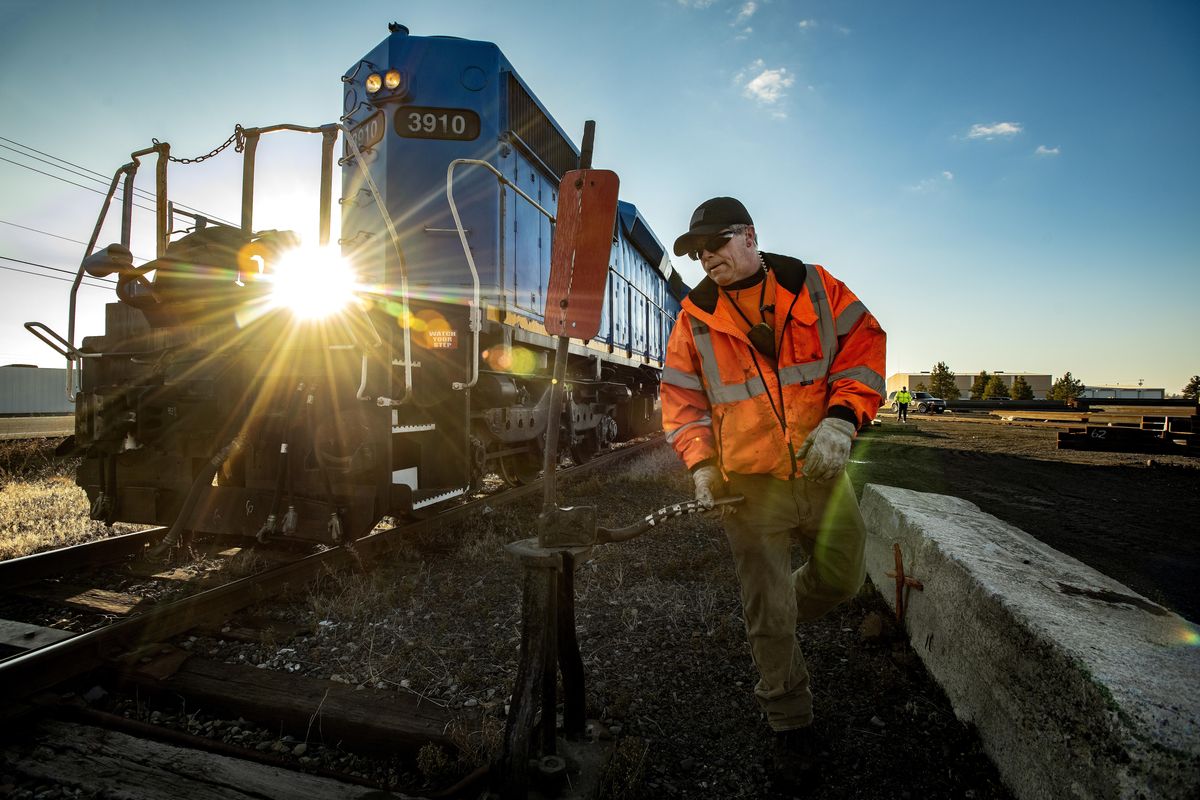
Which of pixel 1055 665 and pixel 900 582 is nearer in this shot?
pixel 1055 665

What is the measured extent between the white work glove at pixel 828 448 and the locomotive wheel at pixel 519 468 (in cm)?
473

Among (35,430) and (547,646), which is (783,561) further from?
(35,430)

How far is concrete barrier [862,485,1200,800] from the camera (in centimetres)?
131

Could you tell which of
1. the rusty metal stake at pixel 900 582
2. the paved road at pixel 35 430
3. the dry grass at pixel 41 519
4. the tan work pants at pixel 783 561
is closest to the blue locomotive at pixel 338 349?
the dry grass at pixel 41 519

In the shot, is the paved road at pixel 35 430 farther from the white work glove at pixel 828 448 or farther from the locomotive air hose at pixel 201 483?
the white work glove at pixel 828 448

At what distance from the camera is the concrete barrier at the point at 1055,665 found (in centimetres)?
131

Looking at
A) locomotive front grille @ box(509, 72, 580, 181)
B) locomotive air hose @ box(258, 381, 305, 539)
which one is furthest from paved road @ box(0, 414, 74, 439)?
locomotive air hose @ box(258, 381, 305, 539)

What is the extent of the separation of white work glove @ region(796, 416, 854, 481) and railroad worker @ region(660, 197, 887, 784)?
12 mm

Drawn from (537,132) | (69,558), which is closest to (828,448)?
(69,558)

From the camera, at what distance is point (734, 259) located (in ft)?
7.14

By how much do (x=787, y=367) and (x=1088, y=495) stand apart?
7.60 m

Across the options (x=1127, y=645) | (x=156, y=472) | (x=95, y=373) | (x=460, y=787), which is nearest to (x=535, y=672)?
(x=460, y=787)

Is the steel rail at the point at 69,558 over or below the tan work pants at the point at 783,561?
below

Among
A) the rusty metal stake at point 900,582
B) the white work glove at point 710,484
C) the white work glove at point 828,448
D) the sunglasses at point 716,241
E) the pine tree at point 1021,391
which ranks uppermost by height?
the pine tree at point 1021,391
